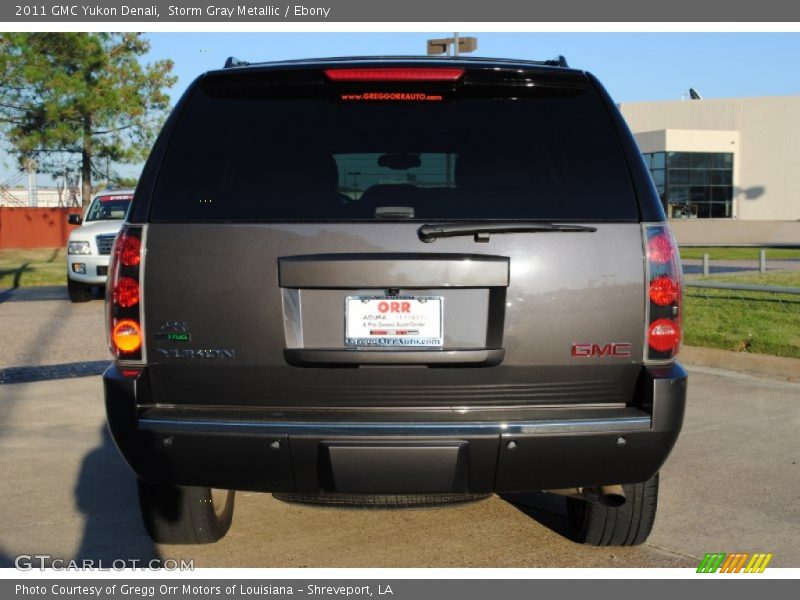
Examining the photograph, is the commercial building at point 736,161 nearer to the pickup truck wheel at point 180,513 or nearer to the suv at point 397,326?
the pickup truck wheel at point 180,513

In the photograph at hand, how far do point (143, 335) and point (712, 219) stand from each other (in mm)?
61101

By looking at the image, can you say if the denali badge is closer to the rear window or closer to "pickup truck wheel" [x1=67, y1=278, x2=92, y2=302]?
the rear window

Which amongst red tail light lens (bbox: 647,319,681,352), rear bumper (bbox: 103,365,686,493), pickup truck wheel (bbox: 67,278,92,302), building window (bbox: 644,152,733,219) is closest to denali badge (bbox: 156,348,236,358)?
rear bumper (bbox: 103,365,686,493)

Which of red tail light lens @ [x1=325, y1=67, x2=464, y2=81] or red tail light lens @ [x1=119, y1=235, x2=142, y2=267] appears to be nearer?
red tail light lens @ [x1=119, y1=235, x2=142, y2=267]

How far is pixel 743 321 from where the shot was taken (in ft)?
39.4

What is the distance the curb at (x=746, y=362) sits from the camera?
9.59m

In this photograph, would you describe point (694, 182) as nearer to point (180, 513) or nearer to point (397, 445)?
point (180, 513)

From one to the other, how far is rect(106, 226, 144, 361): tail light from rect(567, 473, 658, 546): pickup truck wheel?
209 cm

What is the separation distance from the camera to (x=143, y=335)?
3805 mm

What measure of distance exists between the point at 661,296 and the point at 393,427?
1.10 meters

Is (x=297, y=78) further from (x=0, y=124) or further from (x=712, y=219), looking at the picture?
(x=712, y=219)

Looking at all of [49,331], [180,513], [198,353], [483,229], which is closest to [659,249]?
[483,229]

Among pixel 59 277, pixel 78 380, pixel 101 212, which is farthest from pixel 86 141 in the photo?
pixel 78 380

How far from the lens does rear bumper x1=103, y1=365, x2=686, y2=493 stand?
3.64 meters
